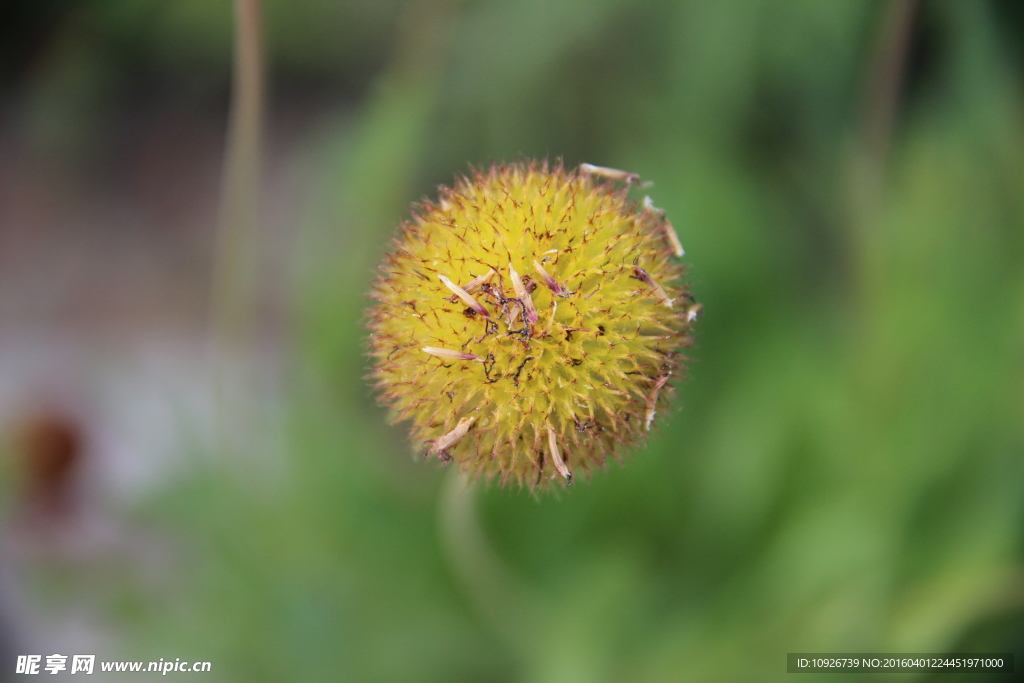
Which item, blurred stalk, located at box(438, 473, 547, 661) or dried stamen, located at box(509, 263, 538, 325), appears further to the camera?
blurred stalk, located at box(438, 473, 547, 661)

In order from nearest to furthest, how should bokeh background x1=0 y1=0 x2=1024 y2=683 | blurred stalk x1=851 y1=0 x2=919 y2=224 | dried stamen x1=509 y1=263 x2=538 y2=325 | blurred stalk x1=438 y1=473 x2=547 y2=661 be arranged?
dried stamen x1=509 y1=263 x2=538 y2=325, blurred stalk x1=851 y1=0 x2=919 y2=224, blurred stalk x1=438 y1=473 x2=547 y2=661, bokeh background x1=0 y1=0 x2=1024 y2=683

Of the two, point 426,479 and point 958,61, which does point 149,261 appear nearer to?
point 426,479

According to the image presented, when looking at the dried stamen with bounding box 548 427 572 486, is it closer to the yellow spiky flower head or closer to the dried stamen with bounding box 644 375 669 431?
the yellow spiky flower head

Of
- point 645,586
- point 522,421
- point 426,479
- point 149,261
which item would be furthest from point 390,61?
point 522,421

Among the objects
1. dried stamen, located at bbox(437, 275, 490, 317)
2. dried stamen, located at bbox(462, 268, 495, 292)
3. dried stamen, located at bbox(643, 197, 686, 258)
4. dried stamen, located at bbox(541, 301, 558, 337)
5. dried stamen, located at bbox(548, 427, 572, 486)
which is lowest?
dried stamen, located at bbox(548, 427, 572, 486)

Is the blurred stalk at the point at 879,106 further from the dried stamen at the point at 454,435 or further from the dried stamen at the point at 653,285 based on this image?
the dried stamen at the point at 454,435

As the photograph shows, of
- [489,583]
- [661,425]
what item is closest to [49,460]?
[489,583]

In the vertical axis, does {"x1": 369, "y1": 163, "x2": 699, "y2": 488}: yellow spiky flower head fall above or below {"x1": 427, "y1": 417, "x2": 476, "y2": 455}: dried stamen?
above

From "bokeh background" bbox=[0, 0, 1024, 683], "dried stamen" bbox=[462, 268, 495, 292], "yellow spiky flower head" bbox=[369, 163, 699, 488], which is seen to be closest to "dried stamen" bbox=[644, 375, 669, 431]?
"yellow spiky flower head" bbox=[369, 163, 699, 488]
